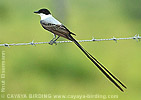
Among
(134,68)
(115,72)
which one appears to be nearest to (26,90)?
(115,72)

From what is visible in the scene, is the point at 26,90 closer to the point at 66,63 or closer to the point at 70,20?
the point at 66,63

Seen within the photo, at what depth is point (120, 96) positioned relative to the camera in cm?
Answer: 407

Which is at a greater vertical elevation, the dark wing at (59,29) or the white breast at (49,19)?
the white breast at (49,19)

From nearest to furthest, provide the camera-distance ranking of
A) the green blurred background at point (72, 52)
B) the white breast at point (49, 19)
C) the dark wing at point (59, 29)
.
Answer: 1. the dark wing at point (59, 29)
2. the white breast at point (49, 19)
3. the green blurred background at point (72, 52)

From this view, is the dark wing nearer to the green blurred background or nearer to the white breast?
the white breast

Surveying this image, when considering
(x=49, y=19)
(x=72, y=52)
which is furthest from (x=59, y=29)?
(x=72, y=52)

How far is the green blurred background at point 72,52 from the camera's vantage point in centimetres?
455

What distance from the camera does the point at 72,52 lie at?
559 cm

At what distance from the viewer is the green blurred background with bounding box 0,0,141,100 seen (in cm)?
455

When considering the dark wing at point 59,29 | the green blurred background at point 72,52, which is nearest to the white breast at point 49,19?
the dark wing at point 59,29

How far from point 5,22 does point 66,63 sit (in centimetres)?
211

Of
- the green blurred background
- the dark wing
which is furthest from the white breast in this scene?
the green blurred background

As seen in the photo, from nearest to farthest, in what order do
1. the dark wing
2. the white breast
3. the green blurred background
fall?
the dark wing → the white breast → the green blurred background

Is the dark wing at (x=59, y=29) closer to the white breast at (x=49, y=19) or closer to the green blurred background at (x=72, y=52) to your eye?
the white breast at (x=49, y=19)
